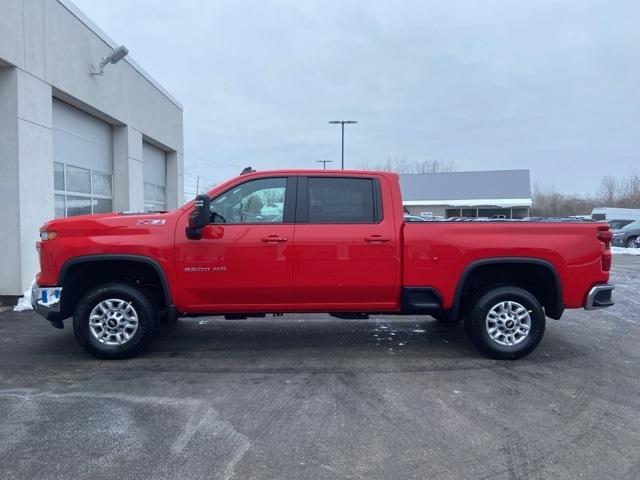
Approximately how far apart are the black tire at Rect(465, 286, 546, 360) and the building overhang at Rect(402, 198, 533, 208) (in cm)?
3569

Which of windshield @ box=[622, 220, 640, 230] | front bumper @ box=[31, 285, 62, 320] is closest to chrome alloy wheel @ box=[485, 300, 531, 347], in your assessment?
front bumper @ box=[31, 285, 62, 320]

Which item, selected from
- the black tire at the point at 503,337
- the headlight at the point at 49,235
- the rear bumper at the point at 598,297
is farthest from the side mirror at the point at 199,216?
the rear bumper at the point at 598,297

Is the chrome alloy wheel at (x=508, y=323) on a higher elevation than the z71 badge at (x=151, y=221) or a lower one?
lower

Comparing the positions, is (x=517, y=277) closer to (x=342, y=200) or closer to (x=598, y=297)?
(x=598, y=297)

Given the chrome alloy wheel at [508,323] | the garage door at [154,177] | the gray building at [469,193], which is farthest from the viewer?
the gray building at [469,193]

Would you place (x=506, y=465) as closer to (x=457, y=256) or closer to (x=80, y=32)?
(x=457, y=256)

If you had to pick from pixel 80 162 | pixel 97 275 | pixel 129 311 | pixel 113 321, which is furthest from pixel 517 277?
pixel 80 162

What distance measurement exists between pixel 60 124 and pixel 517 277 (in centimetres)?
927

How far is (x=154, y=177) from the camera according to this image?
17.1 meters

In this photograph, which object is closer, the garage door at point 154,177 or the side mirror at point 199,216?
the side mirror at point 199,216

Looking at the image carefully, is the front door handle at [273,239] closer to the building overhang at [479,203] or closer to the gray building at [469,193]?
the building overhang at [479,203]

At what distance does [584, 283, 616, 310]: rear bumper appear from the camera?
5708 mm

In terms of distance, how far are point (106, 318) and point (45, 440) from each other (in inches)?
76.4

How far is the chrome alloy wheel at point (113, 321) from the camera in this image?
18.5 ft
